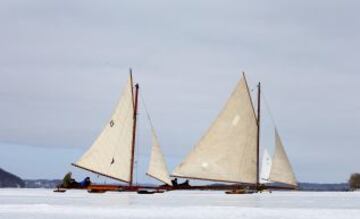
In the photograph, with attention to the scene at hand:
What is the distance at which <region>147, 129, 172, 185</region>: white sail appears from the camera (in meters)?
113

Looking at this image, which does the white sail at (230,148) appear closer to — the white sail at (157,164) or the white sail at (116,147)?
the white sail at (157,164)

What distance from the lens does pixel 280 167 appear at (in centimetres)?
11838

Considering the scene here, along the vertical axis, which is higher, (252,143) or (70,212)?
(252,143)

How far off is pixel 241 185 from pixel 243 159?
22.6 feet

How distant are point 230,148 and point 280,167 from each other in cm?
902

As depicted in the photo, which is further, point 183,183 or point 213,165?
point 183,183

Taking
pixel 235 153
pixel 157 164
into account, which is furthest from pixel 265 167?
pixel 157 164

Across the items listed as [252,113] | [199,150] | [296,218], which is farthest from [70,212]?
[252,113]

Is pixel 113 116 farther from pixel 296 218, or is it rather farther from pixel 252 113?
pixel 296 218

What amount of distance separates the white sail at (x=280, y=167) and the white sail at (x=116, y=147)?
21411 millimetres

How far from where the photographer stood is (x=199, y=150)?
111375mm

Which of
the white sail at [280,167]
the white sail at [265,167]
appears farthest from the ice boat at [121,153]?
the white sail at [265,167]

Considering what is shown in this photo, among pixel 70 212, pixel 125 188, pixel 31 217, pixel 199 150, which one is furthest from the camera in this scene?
pixel 125 188

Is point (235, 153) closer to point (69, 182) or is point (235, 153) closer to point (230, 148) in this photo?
point (230, 148)
